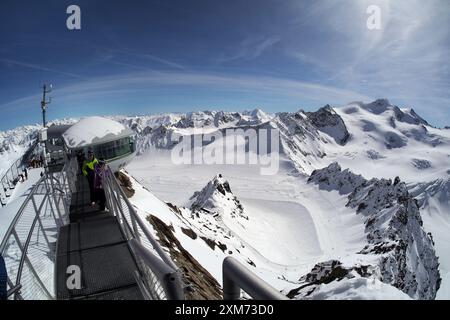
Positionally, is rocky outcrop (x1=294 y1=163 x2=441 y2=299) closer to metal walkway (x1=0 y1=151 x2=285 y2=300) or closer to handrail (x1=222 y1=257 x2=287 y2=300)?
metal walkway (x1=0 y1=151 x2=285 y2=300)

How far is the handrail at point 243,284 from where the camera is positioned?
2730 millimetres

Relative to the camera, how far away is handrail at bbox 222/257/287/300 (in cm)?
273

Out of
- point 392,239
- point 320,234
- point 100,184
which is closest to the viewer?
point 100,184

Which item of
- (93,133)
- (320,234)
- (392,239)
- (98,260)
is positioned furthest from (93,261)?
(320,234)

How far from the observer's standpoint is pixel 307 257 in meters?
88.5

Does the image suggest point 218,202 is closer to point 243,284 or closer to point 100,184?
point 100,184

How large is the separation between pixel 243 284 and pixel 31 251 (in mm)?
4934

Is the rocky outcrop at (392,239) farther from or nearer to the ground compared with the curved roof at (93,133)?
nearer to the ground

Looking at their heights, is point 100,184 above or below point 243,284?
below

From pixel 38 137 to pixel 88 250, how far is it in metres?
21.0

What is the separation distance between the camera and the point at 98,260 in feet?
23.1

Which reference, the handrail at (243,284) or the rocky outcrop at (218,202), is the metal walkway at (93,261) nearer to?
the handrail at (243,284)

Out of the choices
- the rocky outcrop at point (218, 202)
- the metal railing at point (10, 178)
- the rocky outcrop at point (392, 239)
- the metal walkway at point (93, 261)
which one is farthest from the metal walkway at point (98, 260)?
the rocky outcrop at point (218, 202)

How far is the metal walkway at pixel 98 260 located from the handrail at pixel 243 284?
3.04 meters
